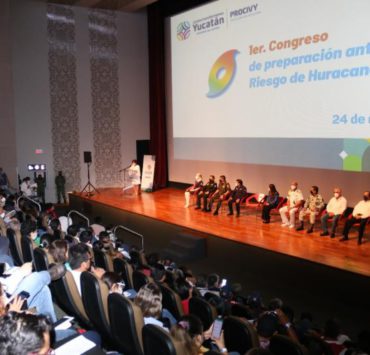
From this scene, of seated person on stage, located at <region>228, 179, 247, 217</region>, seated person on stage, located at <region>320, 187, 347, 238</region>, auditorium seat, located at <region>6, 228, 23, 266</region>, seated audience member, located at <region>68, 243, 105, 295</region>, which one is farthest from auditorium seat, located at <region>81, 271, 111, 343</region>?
seated person on stage, located at <region>228, 179, 247, 217</region>

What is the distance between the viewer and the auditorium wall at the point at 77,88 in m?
11.8

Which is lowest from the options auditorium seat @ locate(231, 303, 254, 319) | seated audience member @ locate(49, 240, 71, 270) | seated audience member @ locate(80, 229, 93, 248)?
auditorium seat @ locate(231, 303, 254, 319)

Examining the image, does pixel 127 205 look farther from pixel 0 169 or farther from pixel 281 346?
pixel 281 346

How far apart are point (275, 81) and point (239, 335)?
20.1 feet

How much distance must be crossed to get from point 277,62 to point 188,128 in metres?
3.12

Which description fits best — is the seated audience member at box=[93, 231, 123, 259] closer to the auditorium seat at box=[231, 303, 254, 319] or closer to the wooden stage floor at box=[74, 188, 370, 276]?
the auditorium seat at box=[231, 303, 254, 319]

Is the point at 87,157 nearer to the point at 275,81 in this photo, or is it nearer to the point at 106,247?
the point at 275,81

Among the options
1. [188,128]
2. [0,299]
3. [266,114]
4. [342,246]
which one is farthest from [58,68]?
[0,299]

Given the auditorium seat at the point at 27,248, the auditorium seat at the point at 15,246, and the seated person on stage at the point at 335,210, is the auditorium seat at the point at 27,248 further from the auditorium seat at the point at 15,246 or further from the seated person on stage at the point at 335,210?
the seated person on stage at the point at 335,210

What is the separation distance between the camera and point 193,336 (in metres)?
2.75

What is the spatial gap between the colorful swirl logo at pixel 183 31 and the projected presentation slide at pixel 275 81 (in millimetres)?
23

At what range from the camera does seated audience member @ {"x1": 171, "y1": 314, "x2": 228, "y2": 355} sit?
2.32 m

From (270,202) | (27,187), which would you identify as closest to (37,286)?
(270,202)

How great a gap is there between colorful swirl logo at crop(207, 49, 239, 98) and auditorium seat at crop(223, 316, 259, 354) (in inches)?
271
